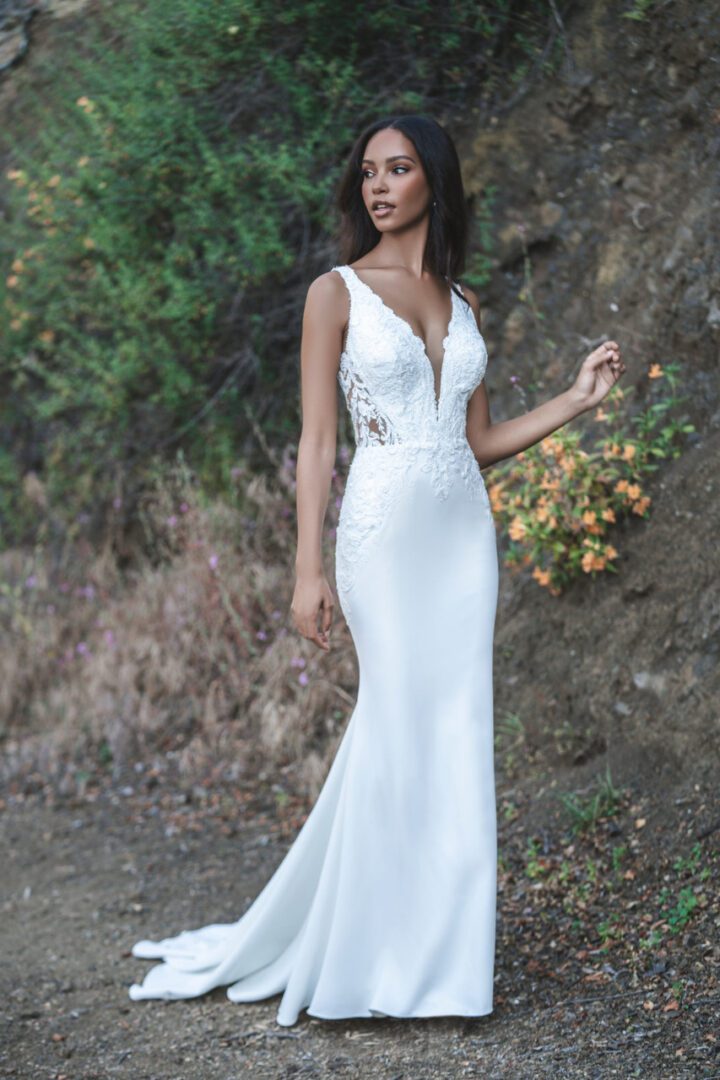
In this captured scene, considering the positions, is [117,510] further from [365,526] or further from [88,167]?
[365,526]

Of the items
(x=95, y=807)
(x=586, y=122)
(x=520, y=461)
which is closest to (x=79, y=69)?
(x=586, y=122)

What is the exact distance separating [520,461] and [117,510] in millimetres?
3390

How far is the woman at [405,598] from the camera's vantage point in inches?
133

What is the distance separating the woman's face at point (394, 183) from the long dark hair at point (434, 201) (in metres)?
0.02

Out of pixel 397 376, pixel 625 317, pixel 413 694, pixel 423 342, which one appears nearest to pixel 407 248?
pixel 423 342

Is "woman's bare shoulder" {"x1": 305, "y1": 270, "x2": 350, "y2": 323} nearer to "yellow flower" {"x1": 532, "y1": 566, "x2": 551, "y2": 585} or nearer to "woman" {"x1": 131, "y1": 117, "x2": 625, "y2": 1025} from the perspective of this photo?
"woman" {"x1": 131, "y1": 117, "x2": 625, "y2": 1025}

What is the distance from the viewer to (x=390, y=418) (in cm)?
343

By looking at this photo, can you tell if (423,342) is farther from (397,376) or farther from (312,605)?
(312,605)

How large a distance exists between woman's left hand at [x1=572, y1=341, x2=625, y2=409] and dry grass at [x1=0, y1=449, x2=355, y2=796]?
2.49 meters

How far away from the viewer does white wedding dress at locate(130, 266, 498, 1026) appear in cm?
339

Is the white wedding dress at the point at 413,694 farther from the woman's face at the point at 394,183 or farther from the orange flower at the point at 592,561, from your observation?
the orange flower at the point at 592,561

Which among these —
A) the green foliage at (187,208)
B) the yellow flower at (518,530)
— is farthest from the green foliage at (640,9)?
the yellow flower at (518,530)

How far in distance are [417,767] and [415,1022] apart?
70 centimetres

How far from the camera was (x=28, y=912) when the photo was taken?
5.02 m
